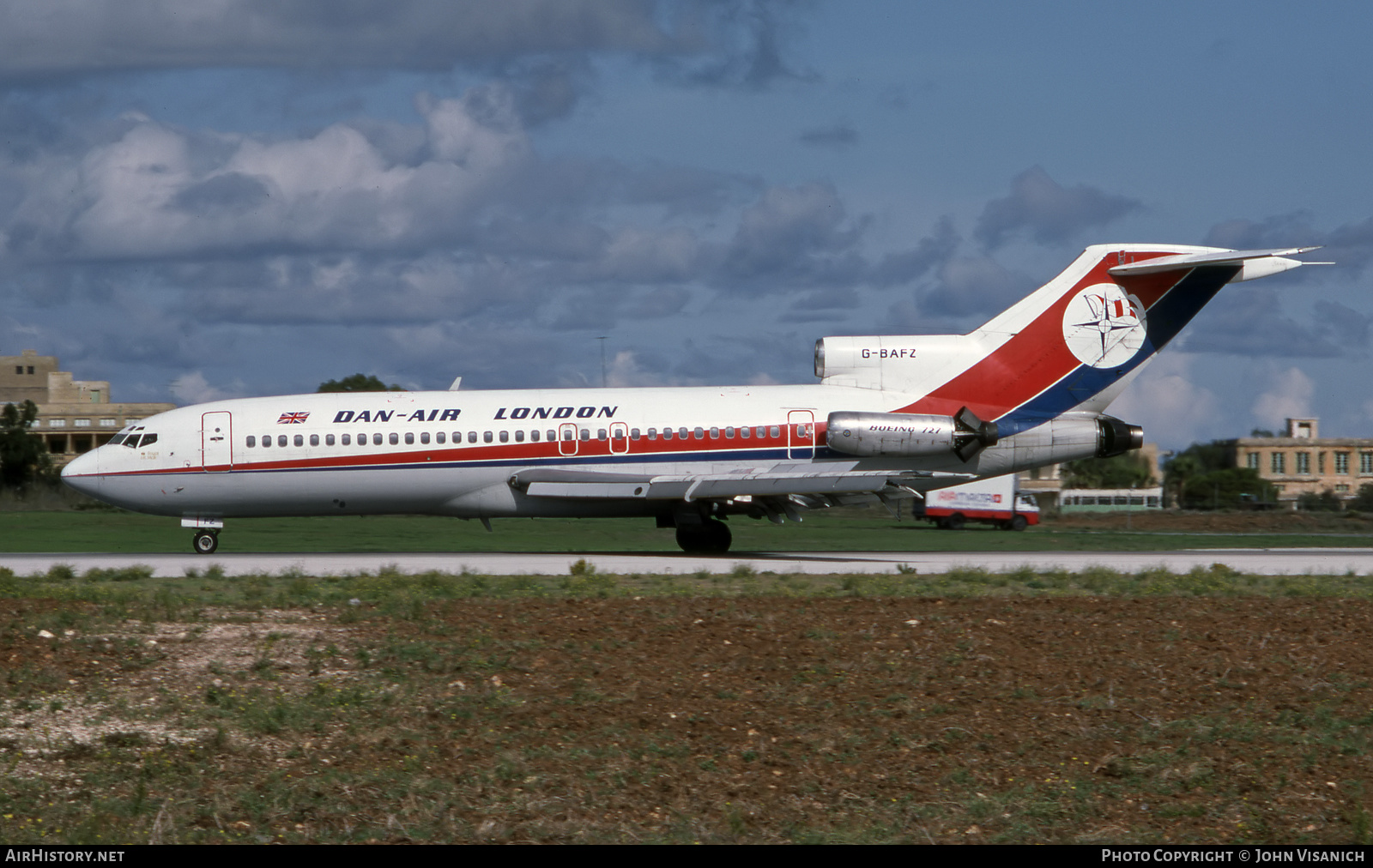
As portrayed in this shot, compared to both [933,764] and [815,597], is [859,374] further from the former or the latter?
[933,764]

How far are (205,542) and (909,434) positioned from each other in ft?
50.9

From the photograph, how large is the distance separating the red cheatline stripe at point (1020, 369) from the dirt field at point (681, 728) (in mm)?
14223

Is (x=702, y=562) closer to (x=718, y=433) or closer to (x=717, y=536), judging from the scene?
(x=718, y=433)

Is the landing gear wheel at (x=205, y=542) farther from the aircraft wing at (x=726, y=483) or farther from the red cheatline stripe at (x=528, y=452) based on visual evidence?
the aircraft wing at (x=726, y=483)

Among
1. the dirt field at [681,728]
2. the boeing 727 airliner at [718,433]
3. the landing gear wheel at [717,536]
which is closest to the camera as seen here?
the dirt field at [681,728]

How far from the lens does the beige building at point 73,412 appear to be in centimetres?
10850

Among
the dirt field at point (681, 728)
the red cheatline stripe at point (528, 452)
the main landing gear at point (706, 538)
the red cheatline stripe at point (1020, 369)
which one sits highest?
the red cheatline stripe at point (1020, 369)

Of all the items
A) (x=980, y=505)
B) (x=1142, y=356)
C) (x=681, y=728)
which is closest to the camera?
(x=681, y=728)

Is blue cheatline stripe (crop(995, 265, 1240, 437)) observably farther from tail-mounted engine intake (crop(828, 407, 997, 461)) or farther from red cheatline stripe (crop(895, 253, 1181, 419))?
tail-mounted engine intake (crop(828, 407, 997, 461))

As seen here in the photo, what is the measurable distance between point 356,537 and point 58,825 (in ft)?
106

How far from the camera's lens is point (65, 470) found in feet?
99.0

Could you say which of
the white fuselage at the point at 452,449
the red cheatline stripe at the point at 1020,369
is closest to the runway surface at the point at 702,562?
the white fuselage at the point at 452,449

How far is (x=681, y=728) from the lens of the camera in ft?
39.9

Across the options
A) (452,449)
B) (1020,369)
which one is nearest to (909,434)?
(1020,369)
